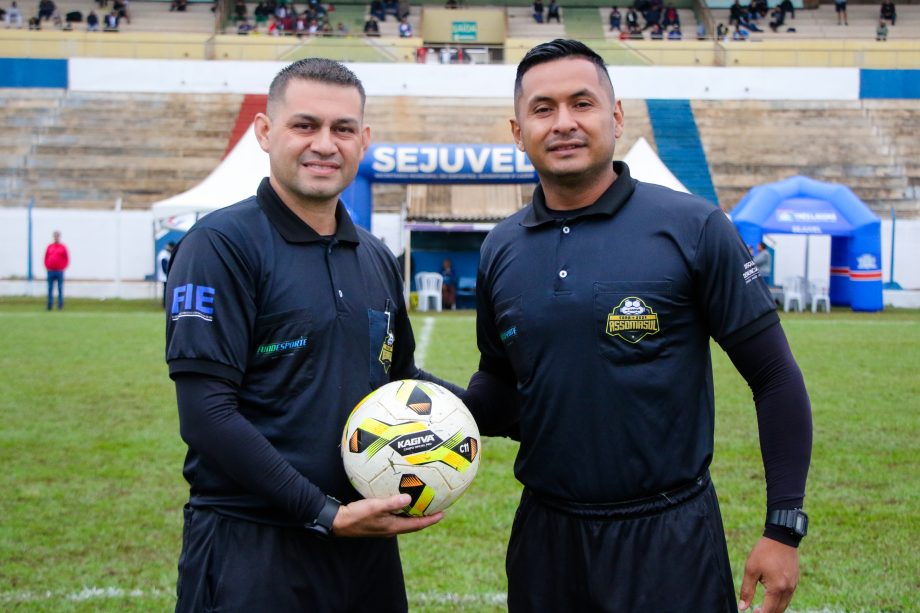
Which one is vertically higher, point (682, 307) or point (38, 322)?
point (682, 307)

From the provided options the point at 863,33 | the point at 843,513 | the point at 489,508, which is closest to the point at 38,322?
the point at 489,508

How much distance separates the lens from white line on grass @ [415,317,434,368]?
37.8 ft

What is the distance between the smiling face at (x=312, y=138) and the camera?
2816mm

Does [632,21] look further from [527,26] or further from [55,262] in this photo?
[55,262]

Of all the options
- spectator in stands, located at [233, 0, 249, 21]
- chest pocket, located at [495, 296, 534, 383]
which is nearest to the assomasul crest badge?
chest pocket, located at [495, 296, 534, 383]

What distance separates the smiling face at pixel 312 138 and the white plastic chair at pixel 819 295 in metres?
19.8

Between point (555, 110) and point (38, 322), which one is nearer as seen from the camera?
point (555, 110)

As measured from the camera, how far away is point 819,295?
70.0 ft

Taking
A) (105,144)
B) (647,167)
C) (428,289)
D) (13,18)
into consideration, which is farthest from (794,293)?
(13,18)

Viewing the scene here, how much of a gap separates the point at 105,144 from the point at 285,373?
2905 centimetres

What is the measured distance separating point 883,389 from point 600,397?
8.31 meters

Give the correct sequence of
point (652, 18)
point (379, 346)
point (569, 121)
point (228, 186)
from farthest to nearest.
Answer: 1. point (652, 18)
2. point (228, 186)
3. point (379, 346)
4. point (569, 121)

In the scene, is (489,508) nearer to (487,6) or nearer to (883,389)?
(883,389)

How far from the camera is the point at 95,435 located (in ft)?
25.3
